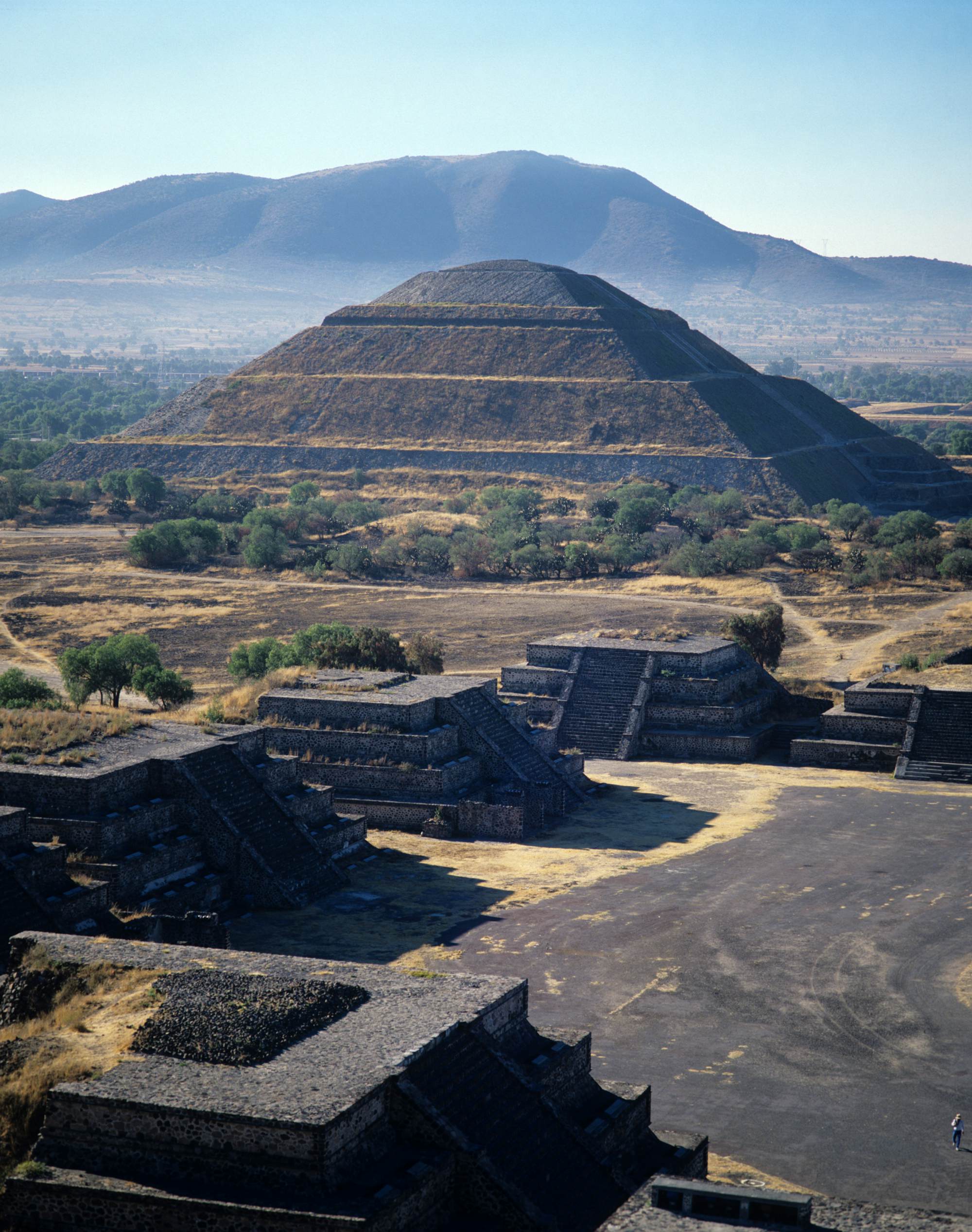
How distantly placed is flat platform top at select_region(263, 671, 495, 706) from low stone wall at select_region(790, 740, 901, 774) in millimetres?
8779

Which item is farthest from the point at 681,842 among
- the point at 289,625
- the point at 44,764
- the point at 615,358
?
the point at 615,358

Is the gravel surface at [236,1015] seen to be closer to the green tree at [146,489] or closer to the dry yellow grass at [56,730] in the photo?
the dry yellow grass at [56,730]

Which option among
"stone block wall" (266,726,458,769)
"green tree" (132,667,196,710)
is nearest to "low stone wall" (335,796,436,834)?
"stone block wall" (266,726,458,769)

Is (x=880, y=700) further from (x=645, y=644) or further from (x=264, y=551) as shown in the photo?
(x=264, y=551)

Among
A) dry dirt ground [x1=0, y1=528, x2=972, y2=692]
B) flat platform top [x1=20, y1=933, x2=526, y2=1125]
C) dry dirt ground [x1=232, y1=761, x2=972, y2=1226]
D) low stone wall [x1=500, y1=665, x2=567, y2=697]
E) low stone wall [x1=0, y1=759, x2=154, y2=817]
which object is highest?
flat platform top [x1=20, y1=933, x2=526, y2=1125]

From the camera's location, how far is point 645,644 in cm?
4375

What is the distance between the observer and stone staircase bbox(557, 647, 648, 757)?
1585 inches

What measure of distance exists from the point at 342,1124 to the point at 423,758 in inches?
763

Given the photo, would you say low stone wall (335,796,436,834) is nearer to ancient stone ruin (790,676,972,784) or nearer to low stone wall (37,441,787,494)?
ancient stone ruin (790,676,972,784)

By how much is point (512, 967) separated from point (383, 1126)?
342 inches

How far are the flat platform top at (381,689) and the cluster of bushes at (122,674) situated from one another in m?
5.83

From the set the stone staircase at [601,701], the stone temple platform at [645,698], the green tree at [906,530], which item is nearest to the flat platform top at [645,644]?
the stone temple platform at [645,698]

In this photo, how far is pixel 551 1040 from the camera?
56.0 ft

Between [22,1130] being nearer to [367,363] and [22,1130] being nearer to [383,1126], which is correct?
[383,1126]
